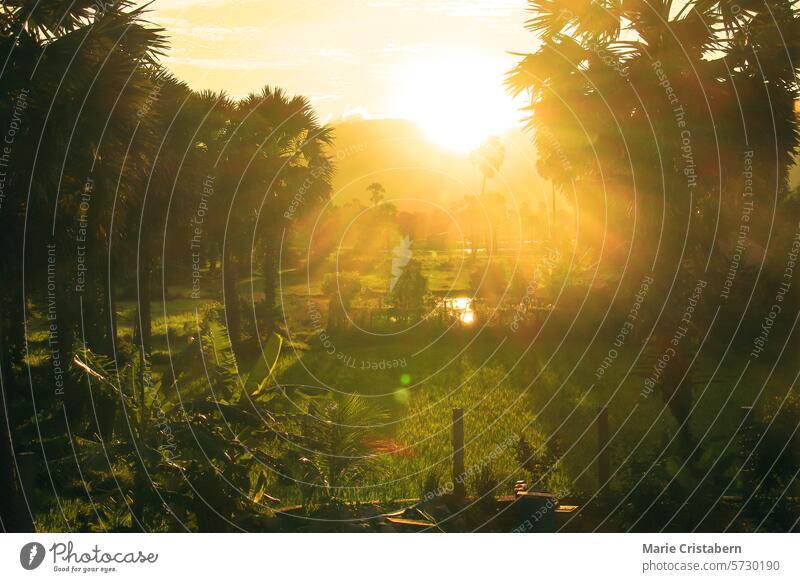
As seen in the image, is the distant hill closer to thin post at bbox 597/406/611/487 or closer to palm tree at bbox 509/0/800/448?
palm tree at bbox 509/0/800/448

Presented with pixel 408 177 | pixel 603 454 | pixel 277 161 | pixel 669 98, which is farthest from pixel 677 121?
pixel 408 177

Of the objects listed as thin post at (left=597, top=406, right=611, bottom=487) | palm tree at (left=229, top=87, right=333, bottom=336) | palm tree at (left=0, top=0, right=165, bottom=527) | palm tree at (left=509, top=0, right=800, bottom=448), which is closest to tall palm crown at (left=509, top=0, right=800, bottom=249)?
palm tree at (left=509, top=0, right=800, bottom=448)

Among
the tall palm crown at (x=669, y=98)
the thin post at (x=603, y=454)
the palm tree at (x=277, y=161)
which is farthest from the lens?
the palm tree at (x=277, y=161)

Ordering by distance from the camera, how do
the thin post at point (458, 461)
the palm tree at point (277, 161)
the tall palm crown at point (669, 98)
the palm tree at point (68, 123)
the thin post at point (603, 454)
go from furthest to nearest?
the palm tree at point (277, 161)
the tall palm crown at point (669, 98)
the thin post at point (603, 454)
the thin post at point (458, 461)
the palm tree at point (68, 123)

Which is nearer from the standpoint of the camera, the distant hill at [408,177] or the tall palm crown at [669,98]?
the tall palm crown at [669,98]

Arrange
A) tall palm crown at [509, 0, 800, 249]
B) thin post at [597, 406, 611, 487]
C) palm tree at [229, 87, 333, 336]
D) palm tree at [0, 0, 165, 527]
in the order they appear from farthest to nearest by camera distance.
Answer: palm tree at [229, 87, 333, 336], tall palm crown at [509, 0, 800, 249], thin post at [597, 406, 611, 487], palm tree at [0, 0, 165, 527]

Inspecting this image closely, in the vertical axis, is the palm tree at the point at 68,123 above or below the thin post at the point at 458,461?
above

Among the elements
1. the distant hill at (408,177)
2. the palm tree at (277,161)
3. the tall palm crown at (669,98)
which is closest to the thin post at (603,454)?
the tall palm crown at (669,98)

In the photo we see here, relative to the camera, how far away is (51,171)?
432 inches

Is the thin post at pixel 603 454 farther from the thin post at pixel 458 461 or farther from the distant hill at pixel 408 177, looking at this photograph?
the distant hill at pixel 408 177

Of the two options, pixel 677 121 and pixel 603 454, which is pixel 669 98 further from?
pixel 603 454

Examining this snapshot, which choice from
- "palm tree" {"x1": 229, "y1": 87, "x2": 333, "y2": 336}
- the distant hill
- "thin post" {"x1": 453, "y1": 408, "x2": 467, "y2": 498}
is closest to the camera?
"thin post" {"x1": 453, "y1": 408, "x2": 467, "y2": 498}

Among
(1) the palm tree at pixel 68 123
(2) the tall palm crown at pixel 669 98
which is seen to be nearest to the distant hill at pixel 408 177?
(2) the tall palm crown at pixel 669 98
